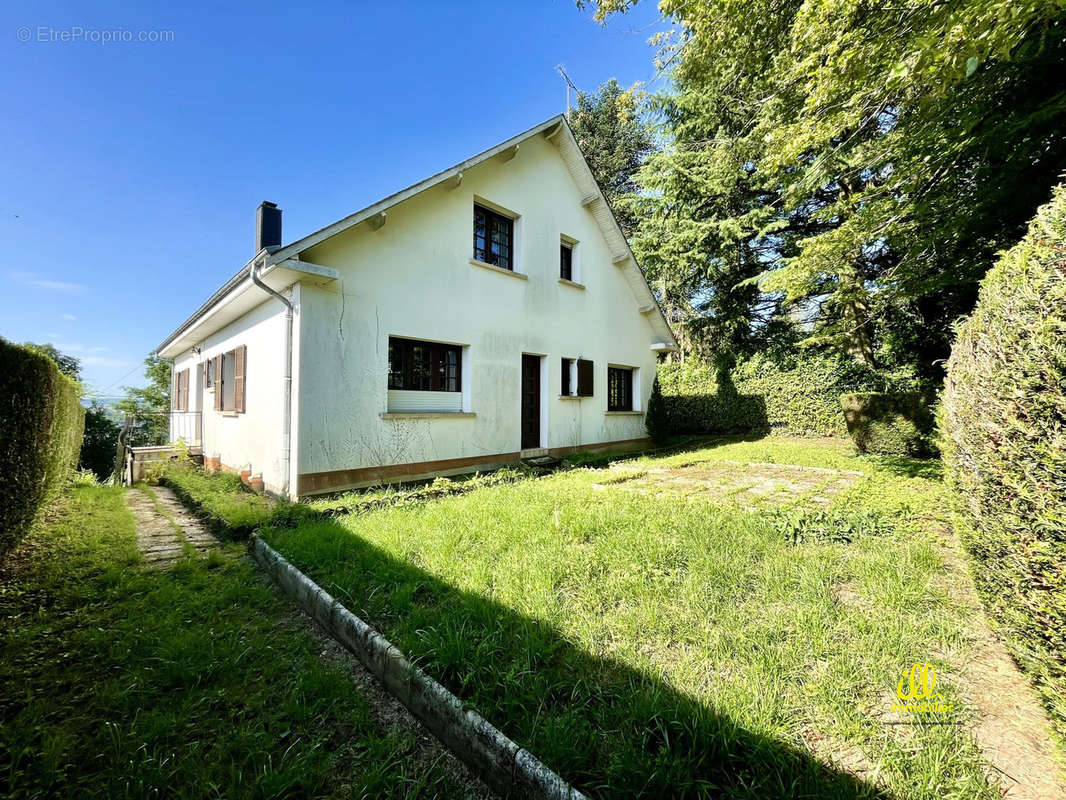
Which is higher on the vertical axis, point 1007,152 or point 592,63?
point 592,63

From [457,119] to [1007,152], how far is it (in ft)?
36.2

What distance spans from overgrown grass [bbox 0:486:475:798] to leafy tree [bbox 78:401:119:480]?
18.7 m

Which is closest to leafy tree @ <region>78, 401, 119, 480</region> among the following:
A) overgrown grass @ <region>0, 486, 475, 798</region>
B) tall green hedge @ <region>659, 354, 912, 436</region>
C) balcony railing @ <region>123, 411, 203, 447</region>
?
balcony railing @ <region>123, 411, 203, 447</region>

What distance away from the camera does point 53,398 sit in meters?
4.22

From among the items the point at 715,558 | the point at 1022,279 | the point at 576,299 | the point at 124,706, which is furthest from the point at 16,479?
the point at 576,299

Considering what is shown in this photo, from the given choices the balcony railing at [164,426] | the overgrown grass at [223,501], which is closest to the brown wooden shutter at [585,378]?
the overgrown grass at [223,501]

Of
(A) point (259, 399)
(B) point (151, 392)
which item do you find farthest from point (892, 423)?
(B) point (151, 392)

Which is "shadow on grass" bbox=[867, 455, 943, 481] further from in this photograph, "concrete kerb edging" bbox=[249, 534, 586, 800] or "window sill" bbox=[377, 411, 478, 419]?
"concrete kerb edging" bbox=[249, 534, 586, 800]

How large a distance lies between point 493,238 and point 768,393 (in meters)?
10.3

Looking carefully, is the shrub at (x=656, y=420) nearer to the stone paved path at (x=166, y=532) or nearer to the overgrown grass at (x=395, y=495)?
the overgrown grass at (x=395, y=495)

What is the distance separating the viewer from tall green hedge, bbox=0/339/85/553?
3174 millimetres

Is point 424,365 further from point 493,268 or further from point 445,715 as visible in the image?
point 445,715

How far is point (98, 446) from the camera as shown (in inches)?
663

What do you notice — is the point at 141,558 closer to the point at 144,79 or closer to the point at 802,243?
the point at 144,79
